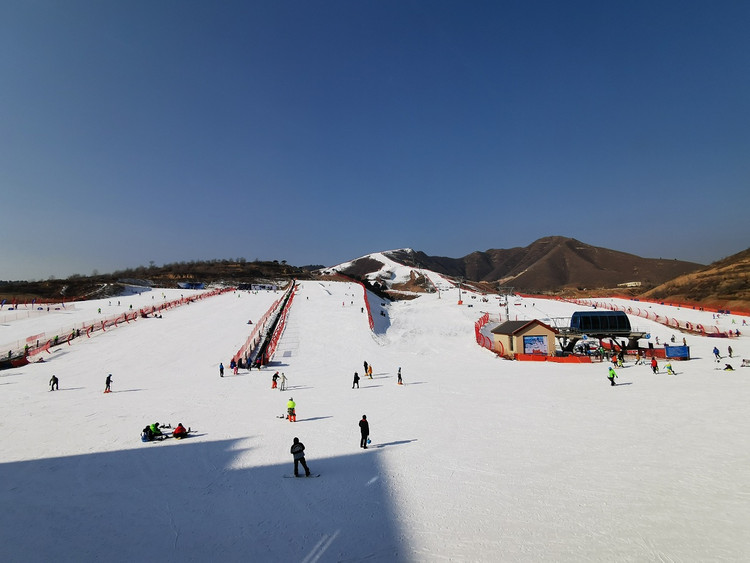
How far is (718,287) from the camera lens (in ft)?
191

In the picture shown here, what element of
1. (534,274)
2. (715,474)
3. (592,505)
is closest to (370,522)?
(592,505)

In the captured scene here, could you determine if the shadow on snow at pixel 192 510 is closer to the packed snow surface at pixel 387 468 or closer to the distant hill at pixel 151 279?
the packed snow surface at pixel 387 468

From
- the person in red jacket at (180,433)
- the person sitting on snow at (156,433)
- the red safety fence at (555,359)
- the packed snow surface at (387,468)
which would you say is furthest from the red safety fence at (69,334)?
the red safety fence at (555,359)

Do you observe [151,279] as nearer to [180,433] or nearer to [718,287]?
[180,433]

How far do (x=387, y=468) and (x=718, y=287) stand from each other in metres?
71.3

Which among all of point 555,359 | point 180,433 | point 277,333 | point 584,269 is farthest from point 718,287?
point 584,269

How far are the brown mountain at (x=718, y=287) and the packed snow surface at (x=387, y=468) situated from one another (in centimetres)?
4138

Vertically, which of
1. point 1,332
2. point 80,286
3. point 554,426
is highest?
point 80,286

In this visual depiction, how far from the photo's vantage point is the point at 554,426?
12.6 metres

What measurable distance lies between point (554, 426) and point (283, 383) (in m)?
12.6

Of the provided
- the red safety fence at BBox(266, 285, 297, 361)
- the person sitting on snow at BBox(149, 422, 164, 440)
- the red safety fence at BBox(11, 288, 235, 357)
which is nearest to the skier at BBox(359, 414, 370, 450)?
the person sitting on snow at BBox(149, 422, 164, 440)

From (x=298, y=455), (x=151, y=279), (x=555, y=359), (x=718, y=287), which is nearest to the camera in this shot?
(x=298, y=455)

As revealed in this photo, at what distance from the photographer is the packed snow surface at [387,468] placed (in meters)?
6.45

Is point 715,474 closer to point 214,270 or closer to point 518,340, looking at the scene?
point 518,340
